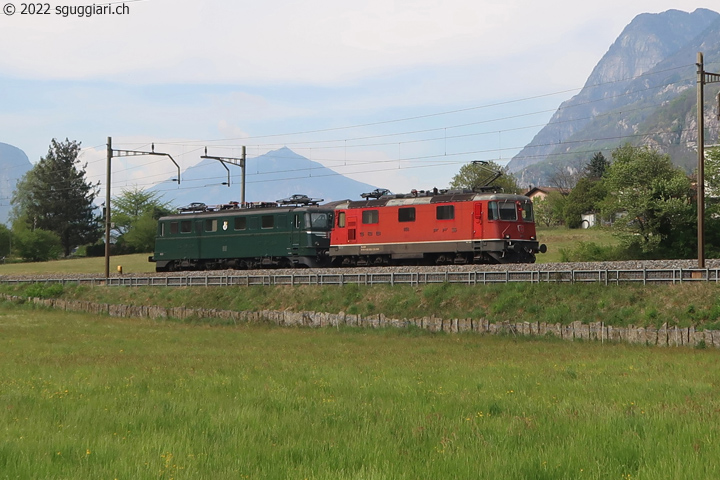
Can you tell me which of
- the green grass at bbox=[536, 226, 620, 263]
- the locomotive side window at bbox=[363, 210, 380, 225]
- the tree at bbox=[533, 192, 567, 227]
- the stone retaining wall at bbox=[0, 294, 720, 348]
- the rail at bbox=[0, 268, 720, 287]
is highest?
the tree at bbox=[533, 192, 567, 227]

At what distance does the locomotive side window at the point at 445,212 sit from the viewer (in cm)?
3831

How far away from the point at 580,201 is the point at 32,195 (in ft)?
262

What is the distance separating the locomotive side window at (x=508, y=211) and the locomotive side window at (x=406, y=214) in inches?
182

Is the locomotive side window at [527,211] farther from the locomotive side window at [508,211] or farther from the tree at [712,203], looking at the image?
the tree at [712,203]

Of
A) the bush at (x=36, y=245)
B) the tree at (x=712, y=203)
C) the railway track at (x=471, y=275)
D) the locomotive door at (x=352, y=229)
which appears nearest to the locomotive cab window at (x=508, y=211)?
the railway track at (x=471, y=275)

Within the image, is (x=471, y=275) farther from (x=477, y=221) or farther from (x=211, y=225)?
(x=211, y=225)

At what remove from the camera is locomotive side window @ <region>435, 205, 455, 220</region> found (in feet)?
126

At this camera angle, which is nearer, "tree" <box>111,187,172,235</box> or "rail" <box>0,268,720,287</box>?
"rail" <box>0,268,720,287</box>

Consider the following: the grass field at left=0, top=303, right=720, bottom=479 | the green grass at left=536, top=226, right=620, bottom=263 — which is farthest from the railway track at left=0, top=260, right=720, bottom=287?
the green grass at left=536, top=226, right=620, bottom=263

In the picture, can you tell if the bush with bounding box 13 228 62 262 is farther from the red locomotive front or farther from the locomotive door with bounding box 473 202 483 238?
the locomotive door with bounding box 473 202 483 238

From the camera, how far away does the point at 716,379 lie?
1636cm

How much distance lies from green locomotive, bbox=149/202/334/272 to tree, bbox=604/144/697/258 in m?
21.0

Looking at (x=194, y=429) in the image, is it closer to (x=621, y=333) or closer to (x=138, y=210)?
(x=621, y=333)

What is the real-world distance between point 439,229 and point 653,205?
1942 centimetres
